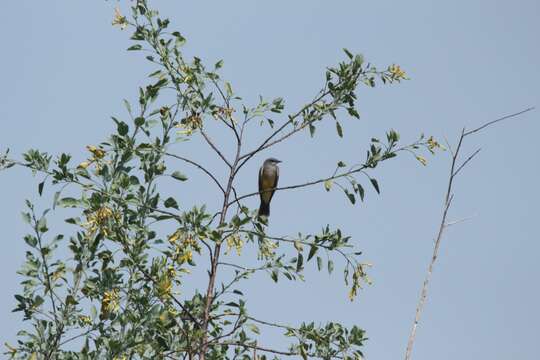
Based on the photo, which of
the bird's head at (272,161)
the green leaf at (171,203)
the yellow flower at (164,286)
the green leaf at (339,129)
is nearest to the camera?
the yellow flower at (164,286)

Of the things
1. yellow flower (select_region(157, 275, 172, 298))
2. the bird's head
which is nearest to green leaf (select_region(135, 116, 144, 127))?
yellow flower (select_region(157, 275, 172, 298))

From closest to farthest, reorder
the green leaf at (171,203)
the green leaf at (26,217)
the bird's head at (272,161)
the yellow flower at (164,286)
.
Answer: the yellow flower at (164,286)
the green leaf at (171,203)
the green leaf at (26,217)
the bird's head at (272,161)

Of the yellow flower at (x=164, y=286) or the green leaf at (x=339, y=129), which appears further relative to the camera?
the green leaf at (x=339, y=129)

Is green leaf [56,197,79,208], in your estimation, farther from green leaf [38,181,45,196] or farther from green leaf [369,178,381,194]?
green leaf [369,178,381,194]

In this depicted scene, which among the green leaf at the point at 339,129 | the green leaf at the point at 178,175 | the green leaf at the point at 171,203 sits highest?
the green leaf at the point at 339,129

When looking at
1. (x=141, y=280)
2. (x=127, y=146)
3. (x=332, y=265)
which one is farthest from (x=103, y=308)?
(x=332, y=265)

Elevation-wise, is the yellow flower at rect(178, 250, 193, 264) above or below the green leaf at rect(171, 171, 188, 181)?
below

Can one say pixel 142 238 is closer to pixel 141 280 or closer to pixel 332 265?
pixel 141 280

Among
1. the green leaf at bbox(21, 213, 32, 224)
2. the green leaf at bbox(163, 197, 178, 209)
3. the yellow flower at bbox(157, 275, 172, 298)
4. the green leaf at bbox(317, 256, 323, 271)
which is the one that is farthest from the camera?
the green leaf at bbox(317, 256, 323, 271)

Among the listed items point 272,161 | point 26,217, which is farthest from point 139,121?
point 272,161

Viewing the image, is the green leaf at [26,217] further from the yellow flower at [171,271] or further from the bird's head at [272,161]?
the bird's head at [272,161]

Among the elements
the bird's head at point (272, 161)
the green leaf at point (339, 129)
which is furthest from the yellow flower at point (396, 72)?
the bird's head at point (272, 161)

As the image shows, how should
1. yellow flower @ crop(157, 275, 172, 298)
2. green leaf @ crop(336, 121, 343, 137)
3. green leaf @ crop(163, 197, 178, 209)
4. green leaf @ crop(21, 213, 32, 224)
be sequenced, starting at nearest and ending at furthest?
yellow flower @ crop(157, 275, 172, 298)
green leaf @ crop(163, 197, 178, 209)
green leaf @ crop(21, 213, 32, 224)
green leaf @ crop(336, 121, 343, 137)

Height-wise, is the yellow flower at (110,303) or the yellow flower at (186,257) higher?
the yellow flower at (186,257)
